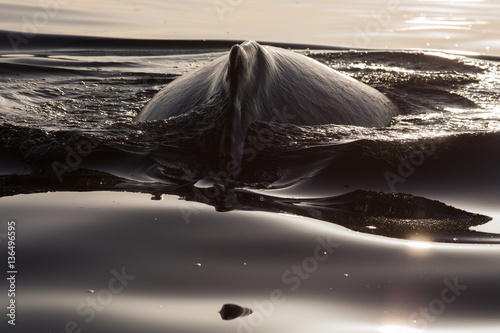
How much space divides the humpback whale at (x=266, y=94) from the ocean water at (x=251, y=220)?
132mm

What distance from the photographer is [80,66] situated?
1038 centimetres

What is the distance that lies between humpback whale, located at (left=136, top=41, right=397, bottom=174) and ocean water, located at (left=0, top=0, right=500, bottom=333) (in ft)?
0.43

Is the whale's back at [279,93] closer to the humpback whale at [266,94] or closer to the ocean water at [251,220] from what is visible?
the humpback whale at [266,94]

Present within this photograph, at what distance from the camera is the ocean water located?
9.04ft

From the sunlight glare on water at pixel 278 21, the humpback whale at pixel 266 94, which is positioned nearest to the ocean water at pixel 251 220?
the humpback whale at pixel 266 94

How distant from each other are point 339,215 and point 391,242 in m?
0.42

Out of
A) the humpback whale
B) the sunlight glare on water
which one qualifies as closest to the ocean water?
the humpback whale

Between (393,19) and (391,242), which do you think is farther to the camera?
(393,19)

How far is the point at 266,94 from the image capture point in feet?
15.8

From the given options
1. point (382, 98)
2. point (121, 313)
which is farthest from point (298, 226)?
point (382, 98)

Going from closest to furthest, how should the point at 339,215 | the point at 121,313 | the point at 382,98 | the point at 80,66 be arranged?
1. the point at 121,313
2. the point at 339,215
3. the point at 382,98
4. the point at 80,66

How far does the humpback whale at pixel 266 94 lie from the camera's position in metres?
4.53

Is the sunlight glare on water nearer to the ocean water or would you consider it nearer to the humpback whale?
the ocean water

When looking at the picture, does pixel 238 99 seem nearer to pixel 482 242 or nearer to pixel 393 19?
pixel 482 242
